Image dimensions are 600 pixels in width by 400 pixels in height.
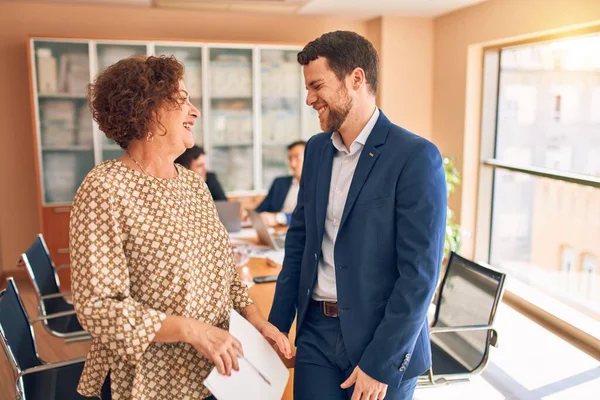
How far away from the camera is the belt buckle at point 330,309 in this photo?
157 cm

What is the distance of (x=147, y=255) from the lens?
4.09ft

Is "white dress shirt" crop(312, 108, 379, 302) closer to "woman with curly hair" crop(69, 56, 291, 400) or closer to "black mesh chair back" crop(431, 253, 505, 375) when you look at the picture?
"woman with curly hair" crop(69, 56, 291, 400)

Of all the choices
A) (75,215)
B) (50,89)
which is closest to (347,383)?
(75,215)

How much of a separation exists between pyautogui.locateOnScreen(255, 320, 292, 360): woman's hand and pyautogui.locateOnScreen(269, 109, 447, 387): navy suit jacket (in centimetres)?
18

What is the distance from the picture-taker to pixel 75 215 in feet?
3.97

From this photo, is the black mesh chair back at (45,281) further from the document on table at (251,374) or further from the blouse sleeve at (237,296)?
the document on table at (251,374)

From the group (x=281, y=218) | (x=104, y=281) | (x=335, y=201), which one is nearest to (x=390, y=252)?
(x=335, y=201)

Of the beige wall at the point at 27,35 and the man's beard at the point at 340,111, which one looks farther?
the beige wall at the point at 27,35

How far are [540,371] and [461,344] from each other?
120 cm

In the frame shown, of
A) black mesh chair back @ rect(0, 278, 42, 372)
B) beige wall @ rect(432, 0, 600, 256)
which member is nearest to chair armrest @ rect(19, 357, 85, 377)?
black mesh chair back @ rect(0, 278, 42, 372)

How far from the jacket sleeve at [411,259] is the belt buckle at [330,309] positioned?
18 centimetres

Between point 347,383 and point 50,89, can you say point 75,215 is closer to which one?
point 347,383

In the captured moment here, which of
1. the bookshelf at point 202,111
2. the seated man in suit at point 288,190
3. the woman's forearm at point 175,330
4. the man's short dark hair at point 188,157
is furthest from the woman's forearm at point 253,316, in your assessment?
the bookshelf at point 202,111

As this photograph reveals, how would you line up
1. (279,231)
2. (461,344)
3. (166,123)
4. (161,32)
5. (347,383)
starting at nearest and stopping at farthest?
1. (166,123)
2. (347,383)
3. (461,344)
4. (279,231)
5. (161,32)
